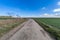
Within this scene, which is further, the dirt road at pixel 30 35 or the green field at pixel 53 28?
the green field at pixel 53 28

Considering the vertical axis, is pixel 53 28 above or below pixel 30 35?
below

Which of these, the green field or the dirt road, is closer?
the dirt road

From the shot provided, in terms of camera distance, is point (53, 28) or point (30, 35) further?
point (53, 28)
